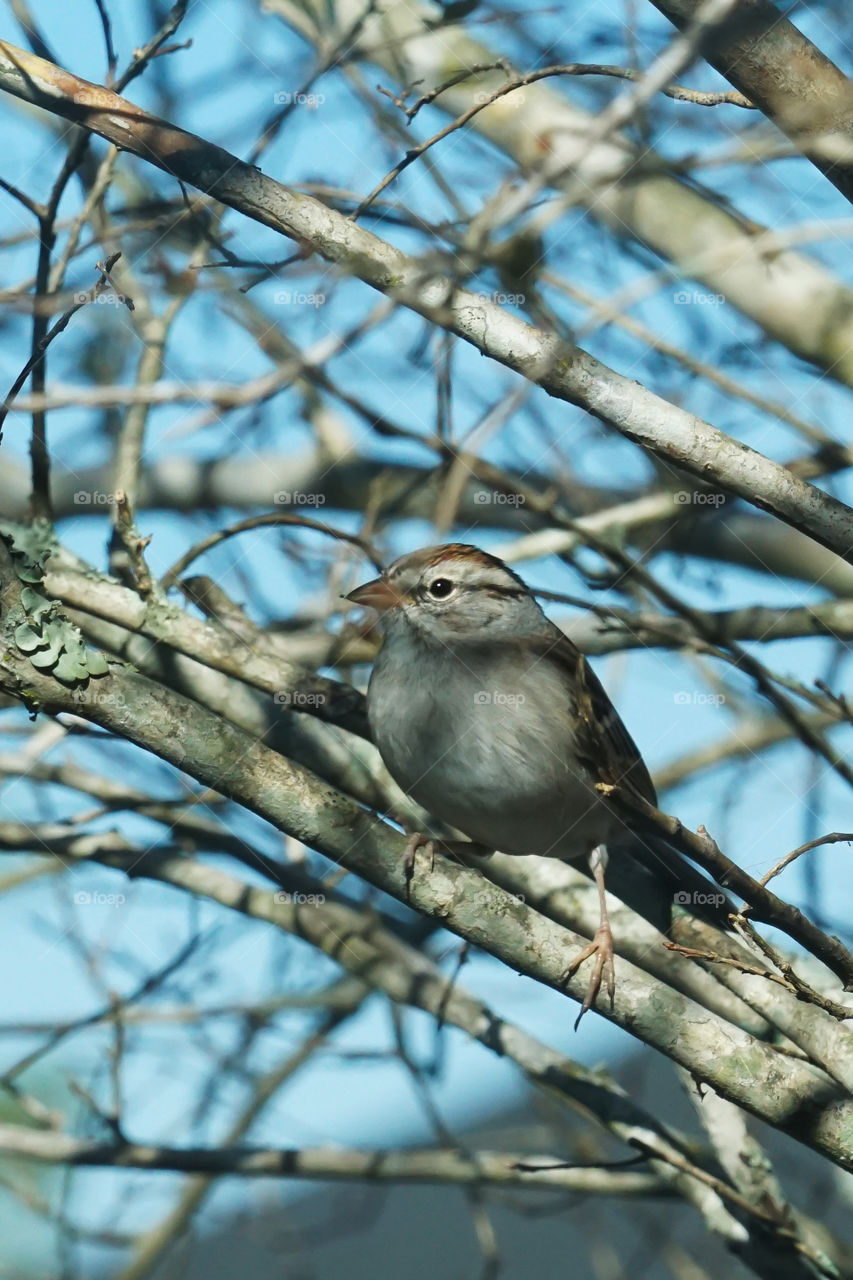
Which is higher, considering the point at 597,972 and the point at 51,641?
the point at 51,641

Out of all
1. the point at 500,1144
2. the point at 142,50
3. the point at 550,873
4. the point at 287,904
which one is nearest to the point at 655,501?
the point at 550,873

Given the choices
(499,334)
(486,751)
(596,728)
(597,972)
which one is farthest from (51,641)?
(596,728)

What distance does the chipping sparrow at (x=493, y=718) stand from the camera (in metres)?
3.57

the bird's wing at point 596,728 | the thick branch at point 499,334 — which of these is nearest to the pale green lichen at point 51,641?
the thick branch at point 499,334

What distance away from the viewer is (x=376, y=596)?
3.90 meters

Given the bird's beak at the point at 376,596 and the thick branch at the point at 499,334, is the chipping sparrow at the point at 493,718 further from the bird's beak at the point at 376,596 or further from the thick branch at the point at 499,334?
the thick branch at the point at 499,334

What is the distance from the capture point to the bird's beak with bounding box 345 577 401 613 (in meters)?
3.88

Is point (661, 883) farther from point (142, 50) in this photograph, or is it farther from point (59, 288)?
point (142, 50)

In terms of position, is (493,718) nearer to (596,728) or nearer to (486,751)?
(486,751)

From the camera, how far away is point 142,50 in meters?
3.45

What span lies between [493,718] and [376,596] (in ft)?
1.75

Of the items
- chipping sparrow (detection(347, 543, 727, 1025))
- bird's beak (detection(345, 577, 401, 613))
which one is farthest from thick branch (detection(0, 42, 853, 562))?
bird's beak (detection(345, 577, 401, 613))

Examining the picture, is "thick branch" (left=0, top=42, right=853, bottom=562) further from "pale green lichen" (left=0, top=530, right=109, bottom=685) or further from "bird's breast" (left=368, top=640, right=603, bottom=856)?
"bird's breast" (left=368, top=640, right=603, bottom=856)

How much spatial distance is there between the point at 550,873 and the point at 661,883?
44 centimetres
